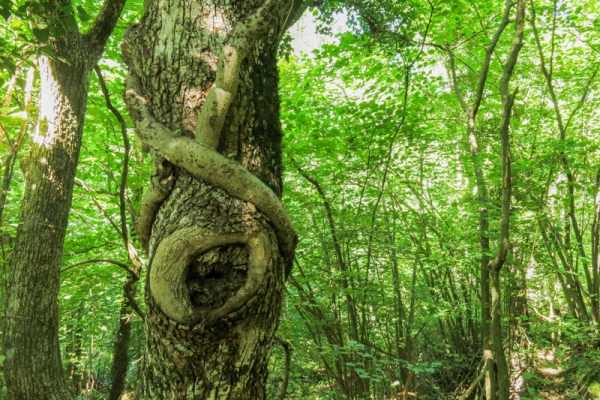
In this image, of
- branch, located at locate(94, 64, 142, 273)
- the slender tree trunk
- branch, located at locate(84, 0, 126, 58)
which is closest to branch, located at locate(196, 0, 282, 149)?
branch, located at locate(94, 64, 142, 273)

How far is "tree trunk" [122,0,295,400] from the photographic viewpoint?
43.2 inches

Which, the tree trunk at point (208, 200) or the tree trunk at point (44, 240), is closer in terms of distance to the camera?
the tree trunk at point (208, 200)

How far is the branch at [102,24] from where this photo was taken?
2879mm

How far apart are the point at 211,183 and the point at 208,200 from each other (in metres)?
0.05

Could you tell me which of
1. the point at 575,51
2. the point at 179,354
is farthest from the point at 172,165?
the point at 575,51

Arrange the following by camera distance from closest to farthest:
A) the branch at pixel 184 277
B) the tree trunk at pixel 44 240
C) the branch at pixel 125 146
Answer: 1. the branch at pixel 184 277
2. the branch at pixel 125 146
3. the tree trunk at pixel 44 240

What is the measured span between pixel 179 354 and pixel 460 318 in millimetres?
5935

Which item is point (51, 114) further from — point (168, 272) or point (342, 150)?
point (342, 150)

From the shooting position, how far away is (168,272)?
1094 mm

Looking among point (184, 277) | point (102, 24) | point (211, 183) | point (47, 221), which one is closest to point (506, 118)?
point (211, 183)

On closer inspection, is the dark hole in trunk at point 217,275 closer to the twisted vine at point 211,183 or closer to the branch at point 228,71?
the twisted vine at point 211,183

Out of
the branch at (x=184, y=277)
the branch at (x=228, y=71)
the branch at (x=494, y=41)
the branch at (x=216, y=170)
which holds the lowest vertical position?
the branch at (x=184, y=277)

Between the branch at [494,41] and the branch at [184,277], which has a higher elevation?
the branch at [494,41]

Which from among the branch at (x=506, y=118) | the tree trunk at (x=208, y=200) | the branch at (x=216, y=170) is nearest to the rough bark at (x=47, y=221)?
the tree trunk at (x=208, y=200)
